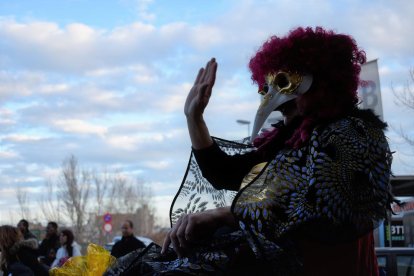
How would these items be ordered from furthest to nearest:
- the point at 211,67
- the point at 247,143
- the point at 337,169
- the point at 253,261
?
the point at 247,143, the point at 211,67, the point at 253,261, the point at 337,169

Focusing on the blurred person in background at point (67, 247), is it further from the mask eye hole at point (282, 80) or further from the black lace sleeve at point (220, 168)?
the mask eye hole at point (282, 80)

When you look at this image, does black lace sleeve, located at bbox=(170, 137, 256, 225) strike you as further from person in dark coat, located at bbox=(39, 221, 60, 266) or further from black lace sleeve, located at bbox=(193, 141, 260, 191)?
person in dark coat, located at bbox=(39, 221, 60, 266)

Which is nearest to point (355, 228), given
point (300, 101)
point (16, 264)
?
point (300, 101)

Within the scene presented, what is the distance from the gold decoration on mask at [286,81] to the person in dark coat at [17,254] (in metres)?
6.02

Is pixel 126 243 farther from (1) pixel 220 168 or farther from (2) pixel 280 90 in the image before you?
(2) pixel 280 90

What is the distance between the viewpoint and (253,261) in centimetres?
180

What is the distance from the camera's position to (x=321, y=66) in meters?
1.96

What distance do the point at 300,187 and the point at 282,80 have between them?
0.43m

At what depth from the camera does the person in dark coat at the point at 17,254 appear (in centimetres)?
740

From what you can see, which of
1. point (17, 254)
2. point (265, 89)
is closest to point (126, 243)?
point (17, 254)

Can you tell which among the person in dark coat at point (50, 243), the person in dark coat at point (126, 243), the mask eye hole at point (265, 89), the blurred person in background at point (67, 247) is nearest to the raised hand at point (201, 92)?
the mask eye hole at point (265, 89)

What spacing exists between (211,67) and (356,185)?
69 cm

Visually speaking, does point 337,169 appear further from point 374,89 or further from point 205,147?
point 374,89

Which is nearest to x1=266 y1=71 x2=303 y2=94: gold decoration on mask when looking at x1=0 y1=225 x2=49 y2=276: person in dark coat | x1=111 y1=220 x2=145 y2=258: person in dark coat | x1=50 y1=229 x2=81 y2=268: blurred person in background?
x1=0 y1=225 x2=49 y2=276: person in dark coat
